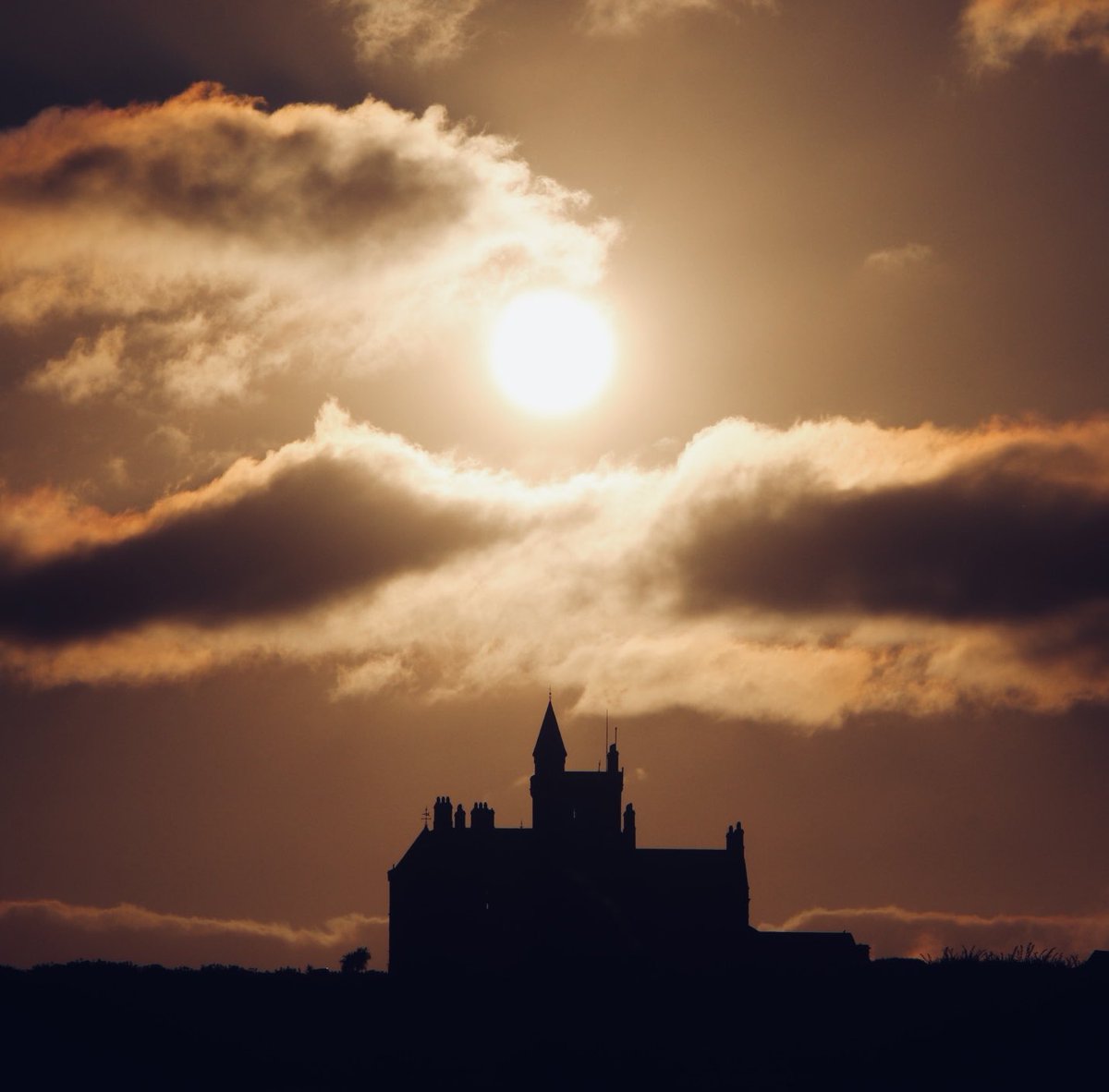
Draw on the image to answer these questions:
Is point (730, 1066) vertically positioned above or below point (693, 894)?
below

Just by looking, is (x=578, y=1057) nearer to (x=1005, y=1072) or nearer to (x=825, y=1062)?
(x=825, y=1062)

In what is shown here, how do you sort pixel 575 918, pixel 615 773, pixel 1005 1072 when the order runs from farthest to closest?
pixel 615 773
pixel 575 918
pixel 1005 1072

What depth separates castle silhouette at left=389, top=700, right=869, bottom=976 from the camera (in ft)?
416

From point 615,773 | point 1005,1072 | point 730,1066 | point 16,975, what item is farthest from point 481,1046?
point 615,773

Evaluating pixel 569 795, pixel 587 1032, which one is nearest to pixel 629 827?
pixel 569 795

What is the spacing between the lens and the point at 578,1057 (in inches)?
2274

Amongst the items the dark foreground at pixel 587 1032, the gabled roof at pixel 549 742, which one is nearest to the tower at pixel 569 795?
the gabled roof at pixel 549 742

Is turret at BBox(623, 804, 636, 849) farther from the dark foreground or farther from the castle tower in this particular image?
the dark foreground

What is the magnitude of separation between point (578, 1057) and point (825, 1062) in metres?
8.37

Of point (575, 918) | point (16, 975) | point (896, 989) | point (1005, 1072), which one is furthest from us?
point (575, 918)

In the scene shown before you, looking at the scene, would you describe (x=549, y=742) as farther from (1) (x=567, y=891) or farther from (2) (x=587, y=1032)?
(2) (x=587, y=1032)

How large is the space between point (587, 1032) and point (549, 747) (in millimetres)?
82392

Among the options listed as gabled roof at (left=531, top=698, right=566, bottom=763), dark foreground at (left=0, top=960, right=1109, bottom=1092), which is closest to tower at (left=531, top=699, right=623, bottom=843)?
gabled roof at (left=531, top=698, right=566, bottom=763)

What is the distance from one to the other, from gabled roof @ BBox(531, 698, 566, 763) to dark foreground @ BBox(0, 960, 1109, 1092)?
2823 inches
